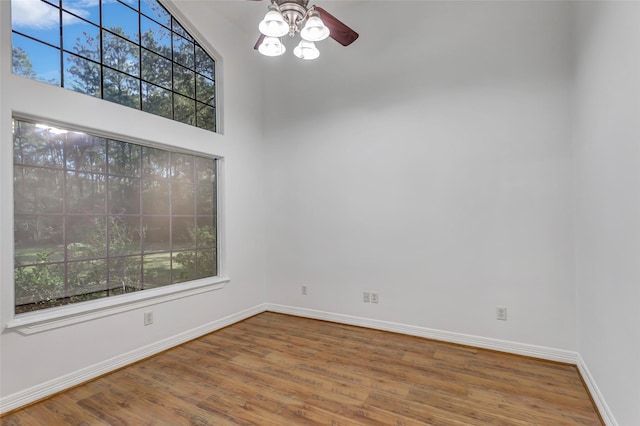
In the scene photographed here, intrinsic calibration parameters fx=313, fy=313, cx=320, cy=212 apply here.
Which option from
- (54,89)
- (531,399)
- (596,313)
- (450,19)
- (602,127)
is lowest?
(531,399)

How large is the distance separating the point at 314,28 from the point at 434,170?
188 cm

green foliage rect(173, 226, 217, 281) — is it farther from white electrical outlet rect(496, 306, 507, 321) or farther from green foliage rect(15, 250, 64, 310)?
white electrical outlet rect(496, 306, 507, 321)

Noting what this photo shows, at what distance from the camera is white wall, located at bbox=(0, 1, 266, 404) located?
2.12 meters

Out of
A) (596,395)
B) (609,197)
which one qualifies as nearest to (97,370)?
(596,395)

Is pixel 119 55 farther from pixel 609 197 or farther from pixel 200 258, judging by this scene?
pixel 609 197

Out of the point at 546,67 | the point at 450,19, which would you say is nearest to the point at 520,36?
the point at 546,67

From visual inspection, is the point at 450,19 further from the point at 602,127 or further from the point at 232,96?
the point at 232,96

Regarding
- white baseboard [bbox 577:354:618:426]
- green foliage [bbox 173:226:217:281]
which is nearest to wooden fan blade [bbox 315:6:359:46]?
green foliage [bbox 173:226:217:281]

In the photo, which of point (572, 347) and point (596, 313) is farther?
point (572, 347)

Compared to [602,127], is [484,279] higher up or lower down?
lower down

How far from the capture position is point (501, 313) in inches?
116

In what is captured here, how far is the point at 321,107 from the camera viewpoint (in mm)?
3910

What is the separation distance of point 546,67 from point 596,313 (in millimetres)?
2057

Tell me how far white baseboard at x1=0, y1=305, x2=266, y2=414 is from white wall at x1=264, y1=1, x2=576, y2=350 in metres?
1.15
